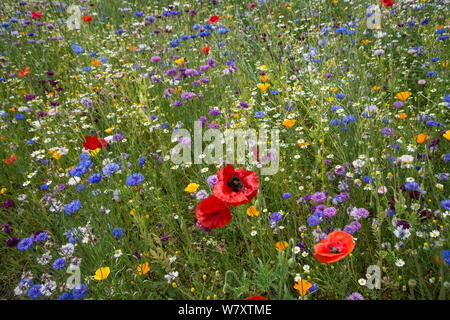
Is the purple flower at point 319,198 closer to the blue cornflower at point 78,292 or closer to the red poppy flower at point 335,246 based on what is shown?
the red poppy flower at point 335,246

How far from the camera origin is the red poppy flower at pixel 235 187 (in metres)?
1.08

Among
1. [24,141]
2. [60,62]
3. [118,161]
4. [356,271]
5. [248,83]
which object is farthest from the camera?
[60,62]

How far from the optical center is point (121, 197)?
6.75 ft

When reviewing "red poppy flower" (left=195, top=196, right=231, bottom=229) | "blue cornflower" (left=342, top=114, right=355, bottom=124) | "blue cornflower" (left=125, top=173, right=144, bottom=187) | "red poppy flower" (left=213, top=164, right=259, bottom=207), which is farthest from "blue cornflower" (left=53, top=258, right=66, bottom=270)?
"blue cornflower" (left=342, top=114, right=355, bottom=124)

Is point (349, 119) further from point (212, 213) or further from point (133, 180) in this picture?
point (133, 180)

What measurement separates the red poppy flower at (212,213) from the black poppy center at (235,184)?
0.08 m

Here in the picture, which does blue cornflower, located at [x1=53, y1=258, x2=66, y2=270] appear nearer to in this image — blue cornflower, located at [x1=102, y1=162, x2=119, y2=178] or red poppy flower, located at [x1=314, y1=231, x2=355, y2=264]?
blue cornflower, located at [x1=102, y1=162, x2=119, y2=178]

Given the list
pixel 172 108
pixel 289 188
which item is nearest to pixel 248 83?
pixel 172 108

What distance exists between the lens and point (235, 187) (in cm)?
115

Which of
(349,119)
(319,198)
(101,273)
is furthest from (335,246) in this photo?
(349,119)

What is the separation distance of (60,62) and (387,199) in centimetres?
404

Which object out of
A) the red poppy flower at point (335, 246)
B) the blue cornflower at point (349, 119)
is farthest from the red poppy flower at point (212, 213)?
the blue cornflower at point (349, 119)

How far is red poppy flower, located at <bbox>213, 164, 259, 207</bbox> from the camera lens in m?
1.08

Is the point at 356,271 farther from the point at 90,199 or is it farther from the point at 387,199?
the point at 90,199
